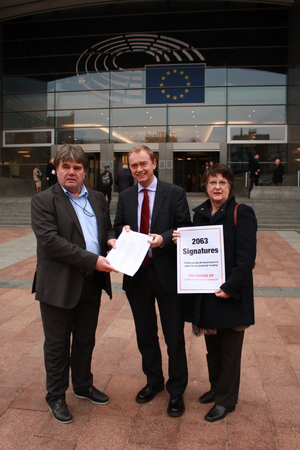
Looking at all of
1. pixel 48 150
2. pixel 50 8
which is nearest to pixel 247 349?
pixel 48 150

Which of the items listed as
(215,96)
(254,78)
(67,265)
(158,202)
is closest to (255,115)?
(254,78)

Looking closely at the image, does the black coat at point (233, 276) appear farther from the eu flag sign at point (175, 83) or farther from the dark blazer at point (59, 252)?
the eu flag sign at point (175, 83)

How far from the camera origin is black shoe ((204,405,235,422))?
8.83 feet

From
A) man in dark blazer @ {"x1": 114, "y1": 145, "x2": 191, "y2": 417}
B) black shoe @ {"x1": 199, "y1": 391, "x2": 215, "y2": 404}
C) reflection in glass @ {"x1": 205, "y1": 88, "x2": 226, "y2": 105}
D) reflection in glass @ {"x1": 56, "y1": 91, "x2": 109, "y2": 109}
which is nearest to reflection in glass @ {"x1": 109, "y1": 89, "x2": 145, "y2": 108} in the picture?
reflection in glass @ {"x1": 56, "y1": 91, "x2": 109, "y2": 109}

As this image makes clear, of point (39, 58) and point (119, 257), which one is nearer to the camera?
point (119, 257)

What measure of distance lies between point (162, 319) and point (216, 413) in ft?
2.58

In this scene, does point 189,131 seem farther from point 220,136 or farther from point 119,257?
point 119,257

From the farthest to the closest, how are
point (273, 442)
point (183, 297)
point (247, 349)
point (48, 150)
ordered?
point (48, 150) → point (247, 349) → point (183, 297) → point (273, 442)

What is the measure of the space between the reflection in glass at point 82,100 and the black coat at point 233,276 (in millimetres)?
22518

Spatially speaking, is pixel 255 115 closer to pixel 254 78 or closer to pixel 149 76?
pixel 254 78

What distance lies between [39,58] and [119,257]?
84.3 feet

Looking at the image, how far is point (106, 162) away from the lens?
906 inches

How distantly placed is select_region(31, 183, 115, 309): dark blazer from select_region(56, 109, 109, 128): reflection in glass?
71.5ft

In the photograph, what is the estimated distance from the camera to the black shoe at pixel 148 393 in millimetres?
2961
